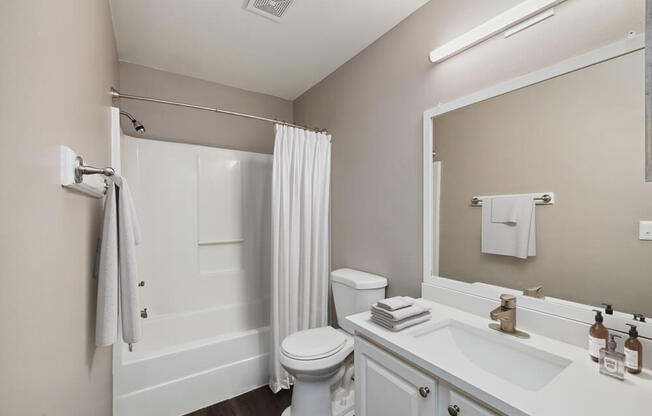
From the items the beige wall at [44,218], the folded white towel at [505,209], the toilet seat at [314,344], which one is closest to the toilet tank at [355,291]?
the toilet seat at [314,344]

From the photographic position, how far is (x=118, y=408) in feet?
5.74

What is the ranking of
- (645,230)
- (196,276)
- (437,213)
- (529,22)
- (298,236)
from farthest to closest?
1. (196,276)
2. (298,236)
3. (437,213)
4. (529,22)
5. (645,230)

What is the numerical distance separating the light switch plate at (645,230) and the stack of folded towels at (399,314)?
0.78m

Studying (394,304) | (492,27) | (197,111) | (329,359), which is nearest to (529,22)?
(492,27)

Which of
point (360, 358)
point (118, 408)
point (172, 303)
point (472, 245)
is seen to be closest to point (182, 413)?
point (118, 408)

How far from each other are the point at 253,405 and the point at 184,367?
1.76 ft

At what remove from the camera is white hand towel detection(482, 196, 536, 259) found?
1.24m

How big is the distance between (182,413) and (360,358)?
4.67 feet

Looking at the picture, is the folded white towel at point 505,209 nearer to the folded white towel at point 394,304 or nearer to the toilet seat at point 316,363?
the folded white towel at point 394,304

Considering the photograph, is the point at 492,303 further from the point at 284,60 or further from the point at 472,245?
the point at 284,60

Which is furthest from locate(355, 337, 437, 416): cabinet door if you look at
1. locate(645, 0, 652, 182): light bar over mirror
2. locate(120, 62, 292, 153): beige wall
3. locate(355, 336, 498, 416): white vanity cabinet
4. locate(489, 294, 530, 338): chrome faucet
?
locate(120, 62, 292, 153): beige wall

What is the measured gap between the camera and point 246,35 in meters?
1.97

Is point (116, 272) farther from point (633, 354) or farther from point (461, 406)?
point (633, 354)

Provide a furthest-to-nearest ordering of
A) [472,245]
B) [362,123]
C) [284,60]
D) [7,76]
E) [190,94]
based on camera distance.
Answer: [190,94] < [284,60] < [362,123] < [472,245] < [7,76]
